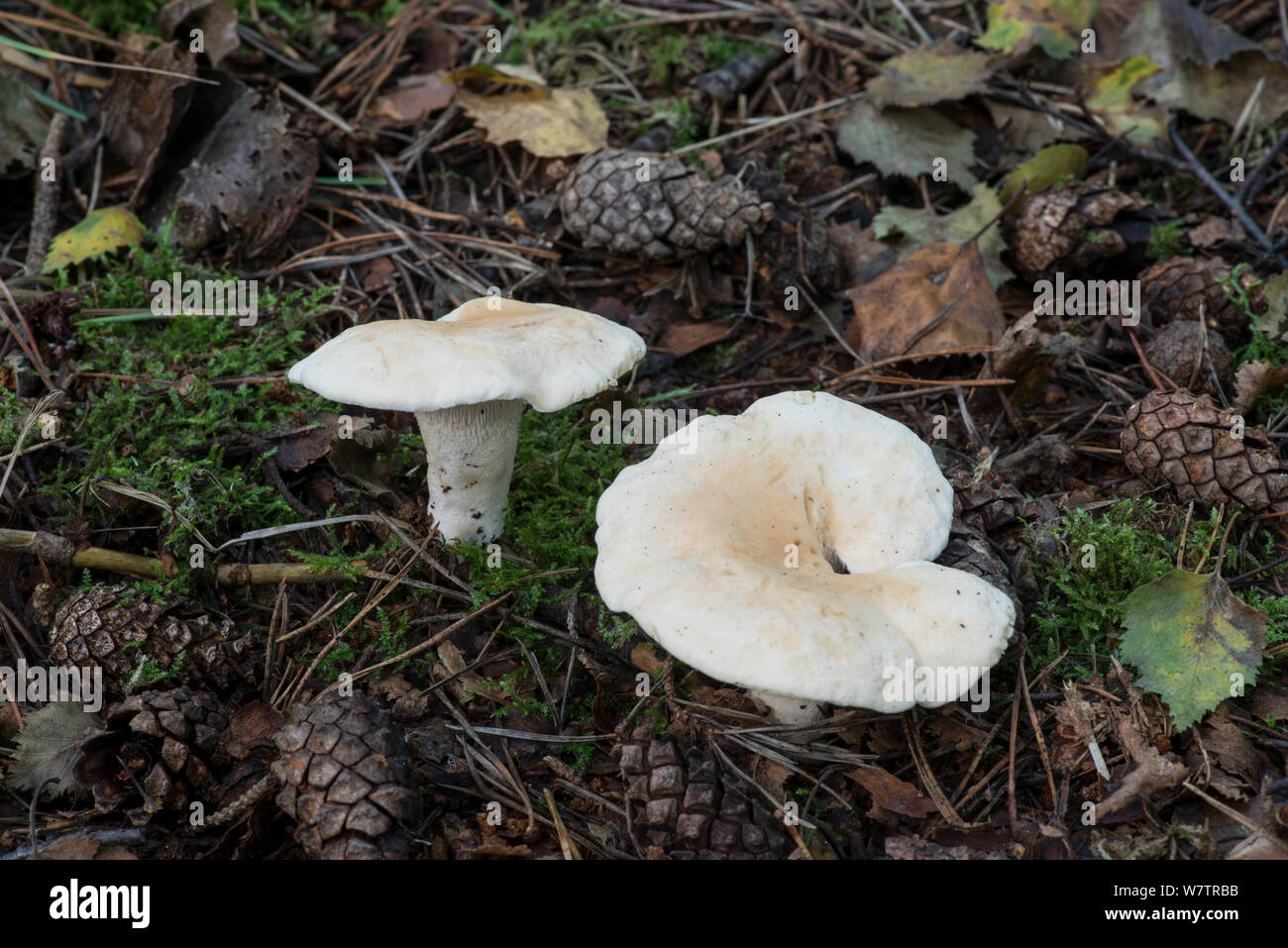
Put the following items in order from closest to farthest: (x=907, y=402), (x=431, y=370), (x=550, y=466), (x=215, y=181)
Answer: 1. (x=431, y=370)
2. (x=550, y=466)
3. (x=907, y=402)
4. (x=215, y=181)

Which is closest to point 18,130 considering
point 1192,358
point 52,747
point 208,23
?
point 208,23

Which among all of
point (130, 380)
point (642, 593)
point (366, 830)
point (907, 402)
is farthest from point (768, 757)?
point (130, 380)

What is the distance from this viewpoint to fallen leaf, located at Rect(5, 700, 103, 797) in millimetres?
2734

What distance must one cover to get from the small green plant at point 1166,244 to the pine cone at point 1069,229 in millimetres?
131

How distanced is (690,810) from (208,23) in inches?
197

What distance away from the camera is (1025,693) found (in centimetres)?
292

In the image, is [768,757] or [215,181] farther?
[215,181]

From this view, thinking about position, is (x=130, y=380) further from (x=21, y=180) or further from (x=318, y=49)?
(x=318, y=49)

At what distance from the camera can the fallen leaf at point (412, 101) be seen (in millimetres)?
5223

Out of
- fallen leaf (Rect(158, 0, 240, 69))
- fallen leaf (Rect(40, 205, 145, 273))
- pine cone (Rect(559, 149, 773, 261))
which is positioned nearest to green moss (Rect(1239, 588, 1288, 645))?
pine cone (Rect(559, 149, 773, 261))

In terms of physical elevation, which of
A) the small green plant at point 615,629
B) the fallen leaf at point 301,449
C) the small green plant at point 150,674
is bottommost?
the small green plant at point 150,674

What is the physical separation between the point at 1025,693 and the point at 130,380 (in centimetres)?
386

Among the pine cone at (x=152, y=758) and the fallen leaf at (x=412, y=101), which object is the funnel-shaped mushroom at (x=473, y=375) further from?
the fallen leaf at (x=412, y=101)

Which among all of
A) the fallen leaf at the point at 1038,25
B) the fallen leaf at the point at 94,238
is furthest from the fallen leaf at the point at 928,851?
the fallen leaf at the point at 1038,25
